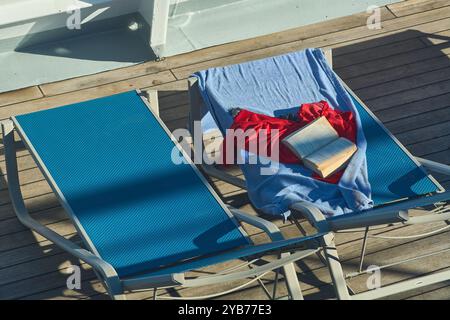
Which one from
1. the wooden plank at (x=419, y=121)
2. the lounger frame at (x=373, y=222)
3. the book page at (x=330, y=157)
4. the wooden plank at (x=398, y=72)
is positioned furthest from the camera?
the wooden plank at (x=398, y=72)

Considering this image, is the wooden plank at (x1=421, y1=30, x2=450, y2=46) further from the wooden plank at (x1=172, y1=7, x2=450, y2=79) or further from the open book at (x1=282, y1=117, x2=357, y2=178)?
the open book at (x1=282, y1=117, x2=357, y2=178)

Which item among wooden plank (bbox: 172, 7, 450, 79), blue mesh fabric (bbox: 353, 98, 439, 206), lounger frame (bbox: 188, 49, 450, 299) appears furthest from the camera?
wooden plank (bbox: 172, 7, 450, 79)

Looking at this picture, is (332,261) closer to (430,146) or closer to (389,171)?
(389,171)

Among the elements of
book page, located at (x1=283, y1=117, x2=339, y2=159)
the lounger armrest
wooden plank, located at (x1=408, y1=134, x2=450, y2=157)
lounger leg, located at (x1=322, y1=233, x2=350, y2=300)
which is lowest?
lounger leg, located at (x1=322, y1=233, x2=350, y2=300)

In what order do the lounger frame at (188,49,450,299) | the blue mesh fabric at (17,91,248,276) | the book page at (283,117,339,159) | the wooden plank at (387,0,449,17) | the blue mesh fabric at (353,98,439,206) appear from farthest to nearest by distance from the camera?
the wooden plank at (387,0,449,17) < the book page at (283,117,339,159) < the blue mesh fabric at (353,98,439,206) < the blue mesh fabric at (17,91,248,276) < the lounger frame at (188,49,450,299)

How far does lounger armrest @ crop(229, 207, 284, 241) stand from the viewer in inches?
214

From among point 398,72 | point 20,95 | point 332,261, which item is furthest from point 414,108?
point 20,95

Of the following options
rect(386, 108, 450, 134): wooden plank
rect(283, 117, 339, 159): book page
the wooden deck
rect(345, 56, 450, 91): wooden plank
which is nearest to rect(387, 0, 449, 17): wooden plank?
the wooden deck

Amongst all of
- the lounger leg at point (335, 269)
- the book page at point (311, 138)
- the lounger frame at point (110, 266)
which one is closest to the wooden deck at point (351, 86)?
the lounger frame at point (110, 266)

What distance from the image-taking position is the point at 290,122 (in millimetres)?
6102

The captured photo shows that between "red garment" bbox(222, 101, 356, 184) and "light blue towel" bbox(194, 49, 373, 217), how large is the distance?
0.17 ft

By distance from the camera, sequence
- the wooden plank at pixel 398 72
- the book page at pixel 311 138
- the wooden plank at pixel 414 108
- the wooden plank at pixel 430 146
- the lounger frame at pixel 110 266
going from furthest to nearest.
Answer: the wooden plank at pixel 398 72
the wooden plank at pixel 414 108
the wooden plank at pixel 430 146
the book page at pixel 311 138
the lounger frame at pixel 110 266

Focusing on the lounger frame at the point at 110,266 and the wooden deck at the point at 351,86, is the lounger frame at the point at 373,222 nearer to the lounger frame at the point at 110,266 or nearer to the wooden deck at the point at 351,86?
the lounger frame at the point at 110,266

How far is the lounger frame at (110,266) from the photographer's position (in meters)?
4.97
